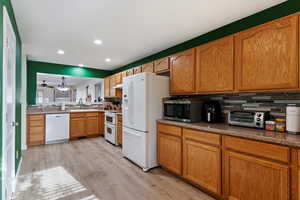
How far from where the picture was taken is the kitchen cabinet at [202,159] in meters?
1.89

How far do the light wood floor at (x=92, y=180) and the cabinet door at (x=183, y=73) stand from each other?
1.52m

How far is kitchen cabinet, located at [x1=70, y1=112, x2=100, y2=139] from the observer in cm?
477

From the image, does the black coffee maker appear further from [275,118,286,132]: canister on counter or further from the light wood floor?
the light wood floor

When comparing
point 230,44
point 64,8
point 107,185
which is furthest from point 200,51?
point 107,185

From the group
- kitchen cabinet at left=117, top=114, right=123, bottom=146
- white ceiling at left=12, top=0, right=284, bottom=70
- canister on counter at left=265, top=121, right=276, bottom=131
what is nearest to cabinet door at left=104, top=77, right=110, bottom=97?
kitchen cabinet at left=117, top=114, right=123, bottom=146

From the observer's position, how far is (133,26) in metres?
2.49

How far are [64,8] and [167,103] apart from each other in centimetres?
209

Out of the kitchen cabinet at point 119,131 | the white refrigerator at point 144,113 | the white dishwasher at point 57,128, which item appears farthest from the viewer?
the white dishwasher at point 57,128

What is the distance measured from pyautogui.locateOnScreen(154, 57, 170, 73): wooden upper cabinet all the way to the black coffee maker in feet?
3.57

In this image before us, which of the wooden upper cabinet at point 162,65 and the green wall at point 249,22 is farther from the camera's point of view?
the wooden upper cabinet at point 162,65

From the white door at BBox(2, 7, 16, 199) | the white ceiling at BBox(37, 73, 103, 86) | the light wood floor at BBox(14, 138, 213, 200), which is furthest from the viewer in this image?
the white ceiling at BBox(37, 73, 103, 86)

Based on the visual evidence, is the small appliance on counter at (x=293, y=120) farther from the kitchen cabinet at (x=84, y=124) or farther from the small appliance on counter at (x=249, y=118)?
the kitchen cabinet at (x=84, y=124)

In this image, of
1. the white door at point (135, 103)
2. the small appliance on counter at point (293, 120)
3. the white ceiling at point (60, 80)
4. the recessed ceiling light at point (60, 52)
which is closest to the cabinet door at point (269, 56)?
the small appliance on counter at point (293, 120)

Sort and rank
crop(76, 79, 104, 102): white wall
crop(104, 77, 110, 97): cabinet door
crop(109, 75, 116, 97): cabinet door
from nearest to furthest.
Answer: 1. crop(109, 75, 116, 97): cabinet door
2. crop(104, 77, 110, 97): cabinet door
3. crop(76, 79, 104, 102): white wall
